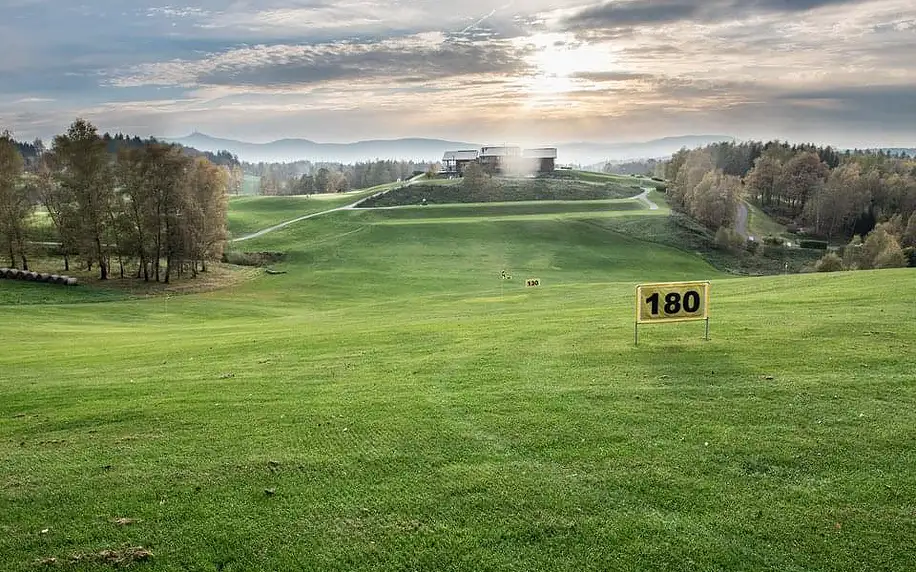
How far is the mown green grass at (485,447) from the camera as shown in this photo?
25.8ft

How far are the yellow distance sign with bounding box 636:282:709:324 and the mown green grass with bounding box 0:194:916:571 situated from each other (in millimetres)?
938

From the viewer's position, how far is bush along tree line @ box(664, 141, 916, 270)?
7475 centimetres

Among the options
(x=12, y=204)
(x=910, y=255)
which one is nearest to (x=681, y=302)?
(x=12, y=204)

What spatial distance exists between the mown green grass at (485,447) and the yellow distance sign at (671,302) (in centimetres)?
94

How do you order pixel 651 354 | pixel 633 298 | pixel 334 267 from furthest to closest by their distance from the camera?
pixel 334 267
pixel 633 298
pixel 651 354

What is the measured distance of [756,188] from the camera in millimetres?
126500

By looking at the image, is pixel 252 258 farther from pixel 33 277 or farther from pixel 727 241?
pixel 727 241

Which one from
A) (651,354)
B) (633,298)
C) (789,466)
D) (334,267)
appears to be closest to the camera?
(789,466)

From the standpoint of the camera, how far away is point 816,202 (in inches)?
3976

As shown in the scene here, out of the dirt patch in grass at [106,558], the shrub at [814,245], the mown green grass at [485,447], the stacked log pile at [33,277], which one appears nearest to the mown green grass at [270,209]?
the stacked log pile at [33,277]

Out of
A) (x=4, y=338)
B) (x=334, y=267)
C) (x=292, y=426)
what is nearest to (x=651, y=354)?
(x=292, y=426)

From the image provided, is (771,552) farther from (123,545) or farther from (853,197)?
(853,197)

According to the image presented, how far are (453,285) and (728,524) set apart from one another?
48452 millimetres

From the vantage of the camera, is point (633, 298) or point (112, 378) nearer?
point (112, 378)
